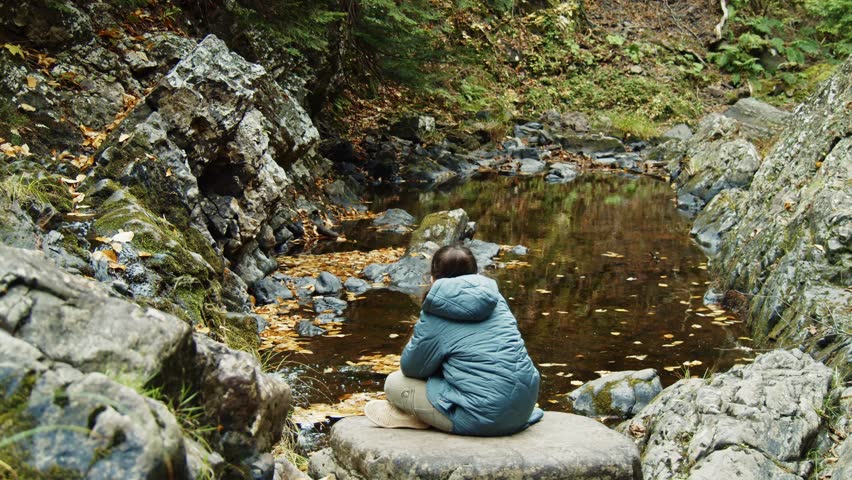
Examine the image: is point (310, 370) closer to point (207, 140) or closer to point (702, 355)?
point (207, 140)

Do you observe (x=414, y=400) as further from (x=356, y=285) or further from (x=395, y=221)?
(x=395, y=221)

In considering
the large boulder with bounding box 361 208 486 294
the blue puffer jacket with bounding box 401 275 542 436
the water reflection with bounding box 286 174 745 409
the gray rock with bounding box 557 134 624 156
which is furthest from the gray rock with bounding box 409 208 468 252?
the gray rock with bounding box 557 134 624 156

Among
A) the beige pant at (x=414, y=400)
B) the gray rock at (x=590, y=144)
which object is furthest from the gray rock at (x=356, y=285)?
the gray rock at (x=590, y=144)

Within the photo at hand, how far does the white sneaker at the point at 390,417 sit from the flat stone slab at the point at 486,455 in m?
0.05

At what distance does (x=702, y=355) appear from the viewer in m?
7.14

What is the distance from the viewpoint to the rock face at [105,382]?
2.02 metres

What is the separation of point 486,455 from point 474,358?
463 mm

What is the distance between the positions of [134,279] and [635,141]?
20.4 metres

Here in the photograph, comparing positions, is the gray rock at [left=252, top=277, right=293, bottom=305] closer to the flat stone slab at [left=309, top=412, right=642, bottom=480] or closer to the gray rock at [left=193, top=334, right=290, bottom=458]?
the flat stone slab at [left=309, top=412, right=642, bottom=480]

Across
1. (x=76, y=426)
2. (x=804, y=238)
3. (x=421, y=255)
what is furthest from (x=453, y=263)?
(x=421, y=255)

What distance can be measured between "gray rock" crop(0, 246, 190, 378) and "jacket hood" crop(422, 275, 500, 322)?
156cm

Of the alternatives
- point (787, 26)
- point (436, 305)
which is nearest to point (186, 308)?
point (436, 305)

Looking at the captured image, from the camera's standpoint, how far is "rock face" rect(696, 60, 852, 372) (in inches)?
249

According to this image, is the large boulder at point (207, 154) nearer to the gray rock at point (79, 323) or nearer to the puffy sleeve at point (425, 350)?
the puffy sleeve at point (425, 350)
